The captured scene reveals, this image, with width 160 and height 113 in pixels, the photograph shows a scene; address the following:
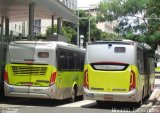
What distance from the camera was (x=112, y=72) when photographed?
1902 cm

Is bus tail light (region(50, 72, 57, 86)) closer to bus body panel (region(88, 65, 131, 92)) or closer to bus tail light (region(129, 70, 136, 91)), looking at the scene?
bus body panel (region(88, 65, 131, 92))

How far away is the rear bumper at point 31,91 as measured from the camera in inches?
779

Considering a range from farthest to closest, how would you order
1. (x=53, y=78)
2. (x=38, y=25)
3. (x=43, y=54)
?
(x=38, y=25)
(x=43, y=54)
(x=53, y=78)

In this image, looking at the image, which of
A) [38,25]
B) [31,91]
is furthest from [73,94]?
[38,25]

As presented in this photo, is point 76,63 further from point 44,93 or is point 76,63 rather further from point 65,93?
point 44,93

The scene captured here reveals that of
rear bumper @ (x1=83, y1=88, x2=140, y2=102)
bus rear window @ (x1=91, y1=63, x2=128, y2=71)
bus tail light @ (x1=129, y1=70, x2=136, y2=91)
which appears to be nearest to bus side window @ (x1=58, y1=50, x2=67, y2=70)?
bus rear window @ (x1=91, y1=63, x2=128, y2=71)

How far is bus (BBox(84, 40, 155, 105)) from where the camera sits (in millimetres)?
18906

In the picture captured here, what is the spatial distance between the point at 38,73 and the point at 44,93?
36.1 inches

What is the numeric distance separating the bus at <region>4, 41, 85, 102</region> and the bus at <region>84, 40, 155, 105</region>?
1.47m

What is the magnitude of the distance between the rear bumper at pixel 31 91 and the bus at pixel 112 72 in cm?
153

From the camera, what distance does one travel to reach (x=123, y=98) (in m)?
18.8

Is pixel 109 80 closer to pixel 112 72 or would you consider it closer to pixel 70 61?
pixel 112 72

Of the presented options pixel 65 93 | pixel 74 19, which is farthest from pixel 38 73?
pixel 74 19

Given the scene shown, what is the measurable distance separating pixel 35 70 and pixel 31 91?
921 millimetres
